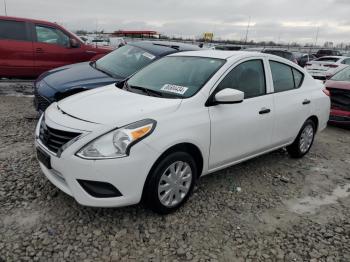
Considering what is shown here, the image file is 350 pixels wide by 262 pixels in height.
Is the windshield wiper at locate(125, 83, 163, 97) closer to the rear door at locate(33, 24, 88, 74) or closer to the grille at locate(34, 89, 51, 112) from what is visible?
the grille at locate(34, 89, 51, 112)

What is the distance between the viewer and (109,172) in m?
2.71

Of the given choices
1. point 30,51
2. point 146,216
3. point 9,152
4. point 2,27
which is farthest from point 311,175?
point 2,27

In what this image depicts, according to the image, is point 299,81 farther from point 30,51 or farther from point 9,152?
point 30,51

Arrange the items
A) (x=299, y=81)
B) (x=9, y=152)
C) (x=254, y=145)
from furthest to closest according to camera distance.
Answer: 1. (x=299, y=81)
2. (x=9, y=152)
3. (x=254, y=145)

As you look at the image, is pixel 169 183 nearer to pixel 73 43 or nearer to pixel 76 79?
pixel 76 79

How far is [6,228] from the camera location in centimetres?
290

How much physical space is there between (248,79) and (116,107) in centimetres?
168

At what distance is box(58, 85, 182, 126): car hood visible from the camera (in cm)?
294

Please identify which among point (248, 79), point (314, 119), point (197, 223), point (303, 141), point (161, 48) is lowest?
point (197, 223)

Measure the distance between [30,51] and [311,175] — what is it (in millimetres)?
7037

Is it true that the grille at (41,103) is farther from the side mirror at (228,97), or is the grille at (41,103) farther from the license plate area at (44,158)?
the side mirror at (228,97)

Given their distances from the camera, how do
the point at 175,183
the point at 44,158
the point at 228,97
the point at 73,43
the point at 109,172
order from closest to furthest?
the point at 109,172, the point at 44,158, the point at 175,183, the point at 228,97, the point at 73,43

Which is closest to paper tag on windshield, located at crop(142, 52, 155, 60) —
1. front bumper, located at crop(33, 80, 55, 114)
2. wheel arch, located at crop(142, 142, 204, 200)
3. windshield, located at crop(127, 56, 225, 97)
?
windshield, located at crop(127, 56, 225, 97)

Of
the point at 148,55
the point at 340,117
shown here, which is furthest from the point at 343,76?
the point at 148,55
